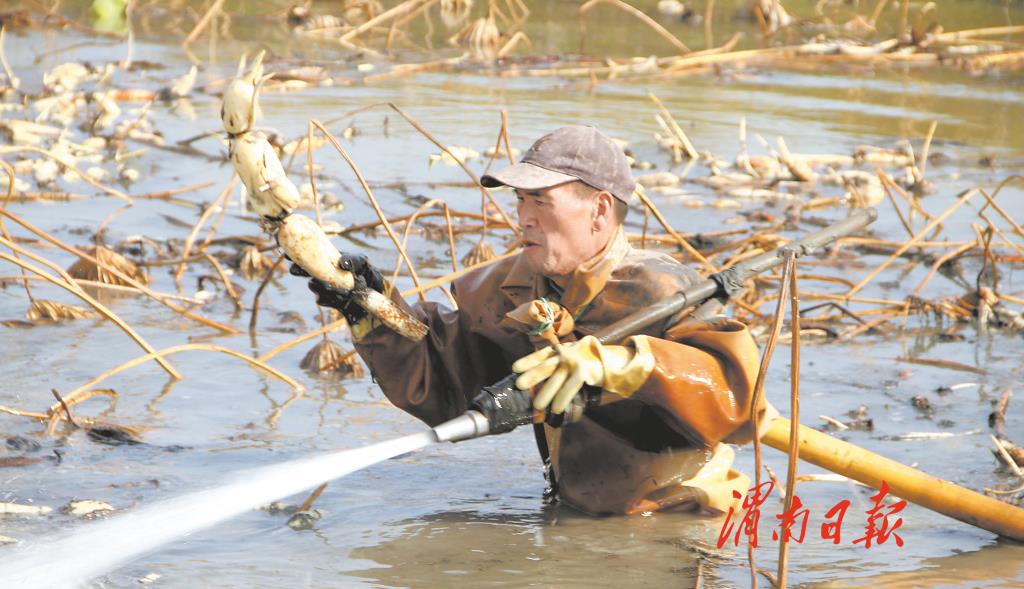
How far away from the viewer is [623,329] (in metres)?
3.51

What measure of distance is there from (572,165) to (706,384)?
2.21ft

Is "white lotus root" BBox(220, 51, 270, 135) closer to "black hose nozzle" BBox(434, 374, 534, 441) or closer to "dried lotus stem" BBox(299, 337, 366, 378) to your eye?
"black hose nozzle" BBox(434, 374, 534, 441)

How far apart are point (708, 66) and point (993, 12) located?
5.27 metres

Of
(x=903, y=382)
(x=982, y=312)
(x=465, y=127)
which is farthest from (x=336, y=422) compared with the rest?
(x=465, y=127)

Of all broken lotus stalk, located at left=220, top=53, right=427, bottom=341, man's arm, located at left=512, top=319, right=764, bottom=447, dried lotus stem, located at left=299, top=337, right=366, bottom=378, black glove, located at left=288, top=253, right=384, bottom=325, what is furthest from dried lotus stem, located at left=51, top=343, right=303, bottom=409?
man's arm, located at left=512, top=319, right=764, bottom=447

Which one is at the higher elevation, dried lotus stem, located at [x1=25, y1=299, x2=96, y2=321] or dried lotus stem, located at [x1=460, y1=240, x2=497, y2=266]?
dried lotus stem, located at [x1=460, y1=240, x2=497, y2=266]

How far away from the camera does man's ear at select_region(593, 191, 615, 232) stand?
377cm

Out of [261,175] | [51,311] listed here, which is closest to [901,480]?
[261,175]

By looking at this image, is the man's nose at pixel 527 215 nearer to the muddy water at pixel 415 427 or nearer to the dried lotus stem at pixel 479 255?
the muddy water at pixel 415 427

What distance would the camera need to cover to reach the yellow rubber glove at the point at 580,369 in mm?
3305

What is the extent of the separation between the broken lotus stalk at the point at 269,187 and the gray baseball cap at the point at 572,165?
483 mm

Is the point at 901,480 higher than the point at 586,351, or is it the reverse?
the point at 586,351

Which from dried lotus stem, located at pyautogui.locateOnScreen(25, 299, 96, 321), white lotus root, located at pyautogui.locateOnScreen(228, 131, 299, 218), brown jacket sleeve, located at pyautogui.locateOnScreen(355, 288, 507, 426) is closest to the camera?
white lotus root, located at pyautogui.locateOnScreen(228, 131, 299, 218)

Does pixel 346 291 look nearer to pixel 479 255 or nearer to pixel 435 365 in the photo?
pixel 435 365
